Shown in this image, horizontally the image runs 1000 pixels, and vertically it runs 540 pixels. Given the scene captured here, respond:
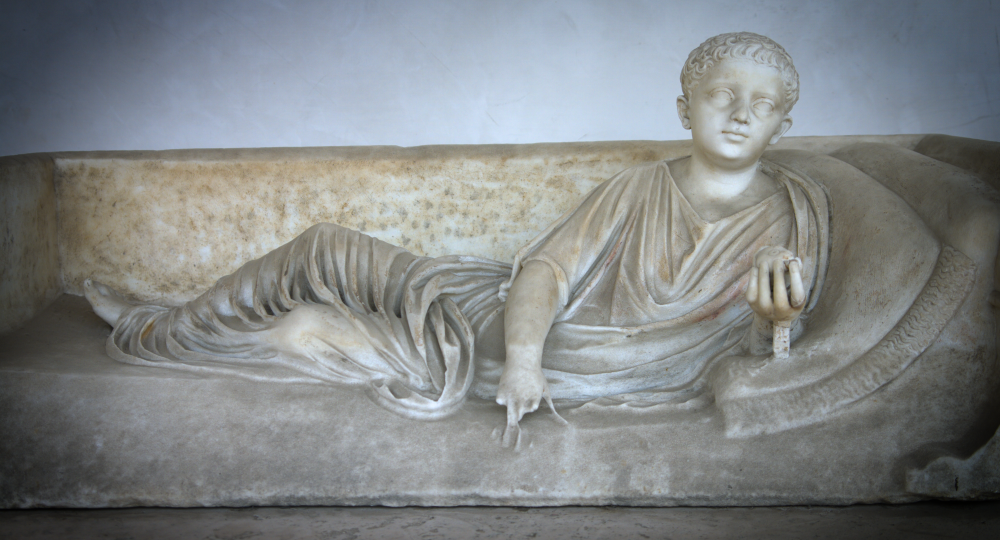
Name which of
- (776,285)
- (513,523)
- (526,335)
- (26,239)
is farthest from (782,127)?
(26,239)

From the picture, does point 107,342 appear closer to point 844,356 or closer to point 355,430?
point 355,430

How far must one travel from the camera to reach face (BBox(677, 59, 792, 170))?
9.33ft

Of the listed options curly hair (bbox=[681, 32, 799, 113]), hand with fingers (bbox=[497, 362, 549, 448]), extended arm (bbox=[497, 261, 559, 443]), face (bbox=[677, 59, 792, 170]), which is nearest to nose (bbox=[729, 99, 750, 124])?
face (bbox=[677, 59, 792, 170])

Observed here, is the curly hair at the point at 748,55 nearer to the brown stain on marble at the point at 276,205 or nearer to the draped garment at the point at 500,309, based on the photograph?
the draped garment at the point at 500,309

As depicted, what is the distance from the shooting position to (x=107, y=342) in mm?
3199

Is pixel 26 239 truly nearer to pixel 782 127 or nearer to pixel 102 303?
pixel 102 303

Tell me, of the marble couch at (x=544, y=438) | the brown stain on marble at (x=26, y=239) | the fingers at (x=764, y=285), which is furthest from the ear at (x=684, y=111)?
the brown stain on marble at (x=26, y=239)

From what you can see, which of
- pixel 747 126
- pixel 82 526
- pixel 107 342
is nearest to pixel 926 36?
pixel 747 126

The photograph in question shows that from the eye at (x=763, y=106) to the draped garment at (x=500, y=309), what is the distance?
34 cm

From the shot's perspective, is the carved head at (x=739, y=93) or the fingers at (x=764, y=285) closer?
the fingers at (x=764, y=285)

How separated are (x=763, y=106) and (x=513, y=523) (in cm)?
145

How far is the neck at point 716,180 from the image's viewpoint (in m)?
3.09

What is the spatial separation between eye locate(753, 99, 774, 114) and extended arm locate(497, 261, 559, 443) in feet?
2.70

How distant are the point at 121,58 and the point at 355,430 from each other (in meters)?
3.31
